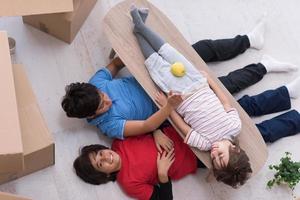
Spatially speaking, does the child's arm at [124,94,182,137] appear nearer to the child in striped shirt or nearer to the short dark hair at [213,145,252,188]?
the child in striped shirt

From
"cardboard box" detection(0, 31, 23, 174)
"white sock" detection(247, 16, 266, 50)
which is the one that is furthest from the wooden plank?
"cardboard box" detection(0, 31, 23, 174)

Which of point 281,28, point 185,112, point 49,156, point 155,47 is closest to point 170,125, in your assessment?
point 185,112

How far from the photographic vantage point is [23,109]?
64.5 inches

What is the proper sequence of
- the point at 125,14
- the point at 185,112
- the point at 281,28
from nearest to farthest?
the point at 185,112 → the point at 125,14 → the point at 281,28

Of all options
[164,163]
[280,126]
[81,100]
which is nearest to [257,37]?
[280,126]

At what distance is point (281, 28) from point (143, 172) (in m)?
1.00

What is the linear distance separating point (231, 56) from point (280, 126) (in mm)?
378

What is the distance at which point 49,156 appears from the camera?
5.67 feet

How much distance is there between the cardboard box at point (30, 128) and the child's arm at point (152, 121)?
30 centimetres

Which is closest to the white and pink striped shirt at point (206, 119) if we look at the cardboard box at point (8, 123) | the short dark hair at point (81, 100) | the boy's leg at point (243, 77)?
the boy's leg at point (243, 77)

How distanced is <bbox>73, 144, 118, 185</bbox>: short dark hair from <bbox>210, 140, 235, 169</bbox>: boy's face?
0.38 meters

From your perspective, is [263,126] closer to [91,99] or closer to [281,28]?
[281,28]

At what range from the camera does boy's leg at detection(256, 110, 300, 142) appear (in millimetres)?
1922

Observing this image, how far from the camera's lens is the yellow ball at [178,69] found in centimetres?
177
